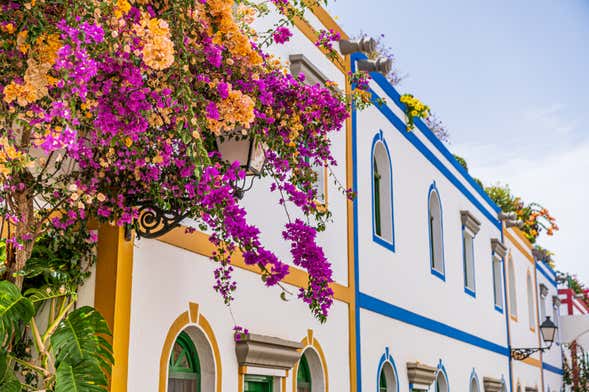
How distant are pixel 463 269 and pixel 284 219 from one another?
8.10 m

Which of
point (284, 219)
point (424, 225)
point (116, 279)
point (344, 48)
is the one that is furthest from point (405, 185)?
point (116, 279)

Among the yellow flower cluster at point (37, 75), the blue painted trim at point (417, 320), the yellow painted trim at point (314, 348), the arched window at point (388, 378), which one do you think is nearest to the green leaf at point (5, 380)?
the yellow flower cluster at point (37, 75)

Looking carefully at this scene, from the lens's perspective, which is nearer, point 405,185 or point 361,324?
point 361,324

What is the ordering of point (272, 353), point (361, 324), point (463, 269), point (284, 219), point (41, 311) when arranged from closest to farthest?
point (41, 311)
point (272, 353)
point (284, 219)
point (361, 324)
point (463, 269)

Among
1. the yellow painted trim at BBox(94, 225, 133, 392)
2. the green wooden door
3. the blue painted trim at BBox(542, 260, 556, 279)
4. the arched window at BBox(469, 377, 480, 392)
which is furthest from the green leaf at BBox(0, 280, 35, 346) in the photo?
the blue painted trim at BBox(542, 260, 556, 279)

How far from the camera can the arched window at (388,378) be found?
11.1 m

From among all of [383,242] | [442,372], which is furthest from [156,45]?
[442,372]

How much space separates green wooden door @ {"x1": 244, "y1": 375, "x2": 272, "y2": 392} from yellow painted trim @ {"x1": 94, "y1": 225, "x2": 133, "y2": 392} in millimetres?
2098

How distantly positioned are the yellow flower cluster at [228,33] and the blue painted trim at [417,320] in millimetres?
5297

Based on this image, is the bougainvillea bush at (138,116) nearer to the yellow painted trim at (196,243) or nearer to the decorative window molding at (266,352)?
the yellow painted trim at (196,243)

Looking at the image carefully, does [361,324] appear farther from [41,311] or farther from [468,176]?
[468,176]

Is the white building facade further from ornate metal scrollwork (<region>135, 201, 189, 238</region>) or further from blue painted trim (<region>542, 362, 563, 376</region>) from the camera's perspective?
blue painted trim (<region>542, 362, 563, 376</region>)

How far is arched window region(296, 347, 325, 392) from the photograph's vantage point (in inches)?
346

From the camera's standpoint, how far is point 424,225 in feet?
Answer: 44.2
